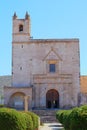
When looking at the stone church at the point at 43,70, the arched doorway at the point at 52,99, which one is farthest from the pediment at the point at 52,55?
the arched doorway at the point at 52,99

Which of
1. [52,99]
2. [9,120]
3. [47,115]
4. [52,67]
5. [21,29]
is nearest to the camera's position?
[9,120]

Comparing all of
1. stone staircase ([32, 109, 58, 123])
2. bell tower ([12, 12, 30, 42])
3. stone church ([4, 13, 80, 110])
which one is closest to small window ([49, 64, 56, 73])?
stone church ([4, 13, 80, 110])

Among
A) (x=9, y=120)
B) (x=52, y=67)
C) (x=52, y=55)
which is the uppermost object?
(x=52, y=55)

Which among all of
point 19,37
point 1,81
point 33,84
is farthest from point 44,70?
point 1,81

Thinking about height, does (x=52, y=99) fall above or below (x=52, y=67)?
below

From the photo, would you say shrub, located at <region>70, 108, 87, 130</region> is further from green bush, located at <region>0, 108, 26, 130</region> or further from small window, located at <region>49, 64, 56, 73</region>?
small window, located at <region>49, 64, 56, 73</region>

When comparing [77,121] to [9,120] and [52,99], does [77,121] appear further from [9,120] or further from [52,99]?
[52,99]

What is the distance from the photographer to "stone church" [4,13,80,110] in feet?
156

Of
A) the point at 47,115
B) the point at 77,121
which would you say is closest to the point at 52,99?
the point at 47,115

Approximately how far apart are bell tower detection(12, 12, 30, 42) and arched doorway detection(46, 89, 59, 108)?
7366 mm

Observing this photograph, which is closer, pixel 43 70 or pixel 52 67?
pixel 43 70

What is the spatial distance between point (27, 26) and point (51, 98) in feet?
31.8

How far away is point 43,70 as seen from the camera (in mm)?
48250

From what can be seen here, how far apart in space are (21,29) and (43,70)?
6.07 meters
